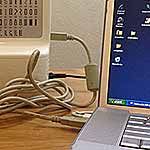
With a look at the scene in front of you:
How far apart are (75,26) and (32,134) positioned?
797 millimetres

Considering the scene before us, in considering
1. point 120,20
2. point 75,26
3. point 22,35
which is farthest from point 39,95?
point 75,26

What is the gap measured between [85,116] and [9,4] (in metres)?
0.25

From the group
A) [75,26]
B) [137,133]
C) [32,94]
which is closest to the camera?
[137,133]

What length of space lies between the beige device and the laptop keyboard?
251 millimetres

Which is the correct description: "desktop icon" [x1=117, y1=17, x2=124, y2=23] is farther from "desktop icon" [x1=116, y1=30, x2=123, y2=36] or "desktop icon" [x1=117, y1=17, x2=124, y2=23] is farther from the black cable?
the black cable

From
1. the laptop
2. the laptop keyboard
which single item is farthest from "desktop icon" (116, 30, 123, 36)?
the laptop keyboard

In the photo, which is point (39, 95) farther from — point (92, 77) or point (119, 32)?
point (119, 32)

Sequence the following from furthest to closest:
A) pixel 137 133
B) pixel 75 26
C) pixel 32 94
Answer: pixel 75 26 → pixel 32 94 → pixel 137 133

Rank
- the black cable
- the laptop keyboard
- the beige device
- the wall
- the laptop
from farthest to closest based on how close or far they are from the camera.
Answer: the wall
the black cable
the beige device
the laptop
the laptop keyboard

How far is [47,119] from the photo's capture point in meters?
0.67

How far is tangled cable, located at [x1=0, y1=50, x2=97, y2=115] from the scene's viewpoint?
0.69m

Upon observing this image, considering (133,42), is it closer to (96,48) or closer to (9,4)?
(9,4)

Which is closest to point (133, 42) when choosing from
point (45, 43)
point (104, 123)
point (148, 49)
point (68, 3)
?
point (148, 49)

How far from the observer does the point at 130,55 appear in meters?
0.61
